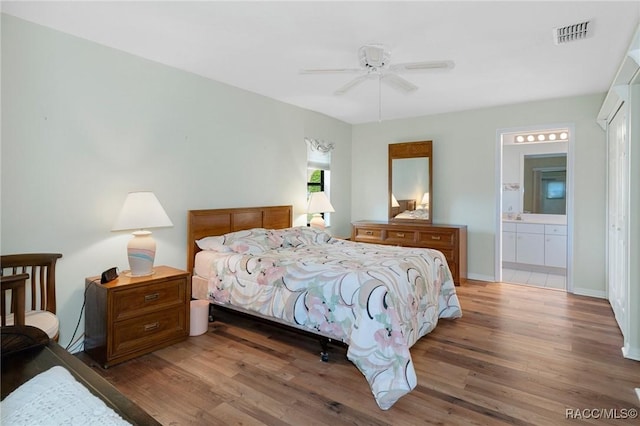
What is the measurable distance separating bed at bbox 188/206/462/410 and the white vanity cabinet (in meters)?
3.21

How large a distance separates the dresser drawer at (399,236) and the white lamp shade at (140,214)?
3.45m

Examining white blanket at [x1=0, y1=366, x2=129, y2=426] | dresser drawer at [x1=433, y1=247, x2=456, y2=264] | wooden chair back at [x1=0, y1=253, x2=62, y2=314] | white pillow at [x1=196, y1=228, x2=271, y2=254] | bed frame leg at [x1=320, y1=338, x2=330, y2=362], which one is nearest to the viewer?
white blanket at [x1=0, y1=366, x2=129, y2=426]

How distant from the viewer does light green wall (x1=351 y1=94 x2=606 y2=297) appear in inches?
173

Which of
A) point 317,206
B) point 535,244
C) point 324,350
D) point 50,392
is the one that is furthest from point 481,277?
point 50,392

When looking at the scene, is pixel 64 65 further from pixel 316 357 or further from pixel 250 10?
pixel 316 357

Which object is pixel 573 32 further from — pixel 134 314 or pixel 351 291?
pixel 134 314

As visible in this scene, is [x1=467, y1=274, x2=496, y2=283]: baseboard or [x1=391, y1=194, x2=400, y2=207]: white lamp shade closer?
[x1=467, y1=274, x2=496, y2=283]: baseboard

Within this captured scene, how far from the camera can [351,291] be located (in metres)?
2.52

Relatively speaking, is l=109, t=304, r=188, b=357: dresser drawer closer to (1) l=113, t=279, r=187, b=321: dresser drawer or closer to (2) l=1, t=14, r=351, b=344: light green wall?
(1) l=113, t=279, r=187, b=321: dresser drawer

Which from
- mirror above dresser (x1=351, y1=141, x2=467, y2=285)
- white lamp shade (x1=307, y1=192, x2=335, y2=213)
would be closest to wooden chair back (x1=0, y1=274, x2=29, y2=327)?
white lamp shade (x1=307, y1=192, x2=335, y2=213)

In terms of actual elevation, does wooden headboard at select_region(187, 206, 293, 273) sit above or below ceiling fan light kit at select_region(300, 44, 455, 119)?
below

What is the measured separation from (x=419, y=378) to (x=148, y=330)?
6.90 ft


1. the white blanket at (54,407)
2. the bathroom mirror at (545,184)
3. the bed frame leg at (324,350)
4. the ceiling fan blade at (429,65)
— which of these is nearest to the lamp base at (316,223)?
the bed frame leg at (324,350)

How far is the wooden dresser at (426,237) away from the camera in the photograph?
491cm
